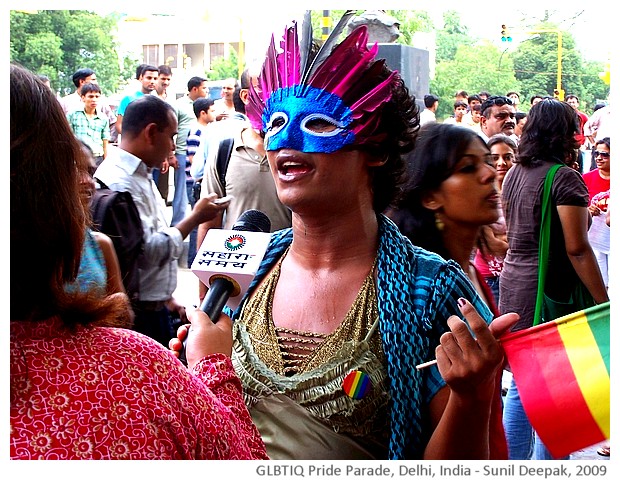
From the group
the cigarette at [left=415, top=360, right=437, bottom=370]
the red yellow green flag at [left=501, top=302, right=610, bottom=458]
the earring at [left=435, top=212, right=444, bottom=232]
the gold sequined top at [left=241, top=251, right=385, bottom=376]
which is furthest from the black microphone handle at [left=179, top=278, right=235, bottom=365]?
the earring at [left=435, top=212, right=444, bottom=232]

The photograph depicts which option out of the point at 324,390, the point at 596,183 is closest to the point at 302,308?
the point at 324,390

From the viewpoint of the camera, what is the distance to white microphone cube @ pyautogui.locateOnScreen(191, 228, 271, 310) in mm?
2174

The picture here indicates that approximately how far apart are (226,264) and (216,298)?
9cm

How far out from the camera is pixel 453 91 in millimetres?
15492

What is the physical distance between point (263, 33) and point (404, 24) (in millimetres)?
8472

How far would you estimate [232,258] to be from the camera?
7.22 feet

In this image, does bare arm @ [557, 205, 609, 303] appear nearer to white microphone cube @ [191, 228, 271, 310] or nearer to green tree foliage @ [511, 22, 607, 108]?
white microphone cube @ [191, 228, 271, 310]

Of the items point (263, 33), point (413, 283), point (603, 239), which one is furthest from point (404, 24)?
point (413, 283)

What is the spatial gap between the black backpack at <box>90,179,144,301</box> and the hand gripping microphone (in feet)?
6.00

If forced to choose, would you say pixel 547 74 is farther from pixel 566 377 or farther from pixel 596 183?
pixel 566 377

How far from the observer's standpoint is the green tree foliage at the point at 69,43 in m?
6.62

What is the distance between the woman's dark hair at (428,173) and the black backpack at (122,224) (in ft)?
4.92

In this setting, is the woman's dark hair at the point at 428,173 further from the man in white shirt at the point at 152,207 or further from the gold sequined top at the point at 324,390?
the man in white shirt at the point at 152,207

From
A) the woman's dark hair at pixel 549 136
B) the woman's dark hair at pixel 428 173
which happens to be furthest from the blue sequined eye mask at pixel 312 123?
the woman's dark hair at pixel 549 136
